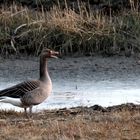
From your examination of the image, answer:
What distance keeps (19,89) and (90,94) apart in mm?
2592

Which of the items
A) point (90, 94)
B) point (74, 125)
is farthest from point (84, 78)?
point (74, 125)

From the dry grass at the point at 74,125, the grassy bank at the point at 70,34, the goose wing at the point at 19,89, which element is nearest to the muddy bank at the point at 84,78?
the grassy bank at the point at 70,34

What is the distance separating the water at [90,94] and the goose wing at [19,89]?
2.47ft

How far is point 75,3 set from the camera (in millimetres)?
20641

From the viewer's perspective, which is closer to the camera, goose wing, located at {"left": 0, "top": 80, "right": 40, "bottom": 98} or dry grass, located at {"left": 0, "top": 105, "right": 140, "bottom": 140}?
dry grass, located at {"left": 0, "top": 105, "right": 140, "bottom": 140}

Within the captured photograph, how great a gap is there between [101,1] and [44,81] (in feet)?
30.4

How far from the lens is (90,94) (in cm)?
1398

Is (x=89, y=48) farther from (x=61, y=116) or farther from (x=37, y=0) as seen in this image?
(x=61, y=116)

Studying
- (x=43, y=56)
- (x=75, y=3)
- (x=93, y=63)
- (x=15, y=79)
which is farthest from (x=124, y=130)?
(x=75, y=3)

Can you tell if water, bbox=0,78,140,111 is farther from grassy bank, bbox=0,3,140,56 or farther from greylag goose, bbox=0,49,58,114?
grassy bank, bbox=0,3,140,56

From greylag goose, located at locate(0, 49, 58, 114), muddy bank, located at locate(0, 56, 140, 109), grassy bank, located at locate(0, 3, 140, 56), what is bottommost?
muddy bank, located at locate(0, 56, 140, 109)

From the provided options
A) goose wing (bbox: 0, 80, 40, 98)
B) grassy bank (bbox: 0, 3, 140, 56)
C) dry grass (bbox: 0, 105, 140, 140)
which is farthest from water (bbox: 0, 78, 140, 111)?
grassy bank (bbox: 0, 3, 140, 56)

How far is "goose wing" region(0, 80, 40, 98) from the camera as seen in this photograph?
11500 millimetres

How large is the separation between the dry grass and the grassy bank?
20.9 feet
